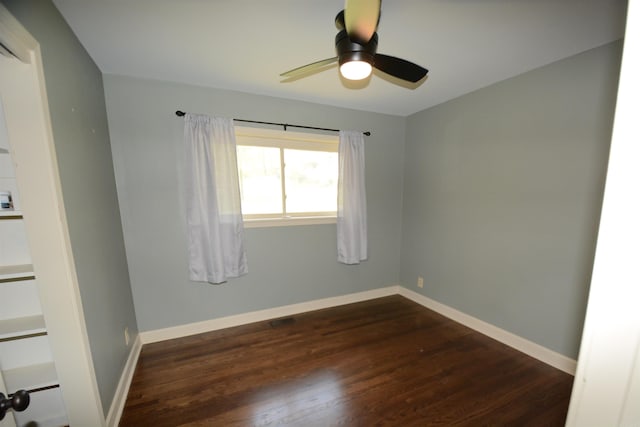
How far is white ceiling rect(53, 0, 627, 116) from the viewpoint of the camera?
4.13ft

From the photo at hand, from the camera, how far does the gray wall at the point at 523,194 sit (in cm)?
167

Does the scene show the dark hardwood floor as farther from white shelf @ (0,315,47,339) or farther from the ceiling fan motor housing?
the ceiling fan motor housing

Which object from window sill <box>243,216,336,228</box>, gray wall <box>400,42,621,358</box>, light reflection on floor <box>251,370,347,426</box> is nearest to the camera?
light reflection on floor <box>251,370,347,426</box>

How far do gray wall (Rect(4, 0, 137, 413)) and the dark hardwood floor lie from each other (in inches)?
16.1

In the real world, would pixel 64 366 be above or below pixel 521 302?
above

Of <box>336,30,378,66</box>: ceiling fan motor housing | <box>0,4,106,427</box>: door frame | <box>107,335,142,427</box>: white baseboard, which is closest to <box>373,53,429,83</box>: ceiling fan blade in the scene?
<box>336,30,378,66</box>: ceiling fan motor housing

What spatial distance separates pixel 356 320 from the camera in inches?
103

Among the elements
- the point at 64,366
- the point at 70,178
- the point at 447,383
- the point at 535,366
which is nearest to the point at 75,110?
the point at 70,178

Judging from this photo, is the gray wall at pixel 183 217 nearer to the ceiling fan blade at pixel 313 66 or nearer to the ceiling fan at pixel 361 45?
the ceiling fan blade at pixel 313 66

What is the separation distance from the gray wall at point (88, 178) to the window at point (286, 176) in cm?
107

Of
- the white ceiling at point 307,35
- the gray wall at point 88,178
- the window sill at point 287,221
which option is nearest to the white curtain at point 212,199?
the window sill at point 287,221

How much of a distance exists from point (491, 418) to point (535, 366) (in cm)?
81

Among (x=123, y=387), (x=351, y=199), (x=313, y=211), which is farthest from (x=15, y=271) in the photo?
(x=351, y=199)

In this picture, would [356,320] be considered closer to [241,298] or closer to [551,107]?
[241,298]
